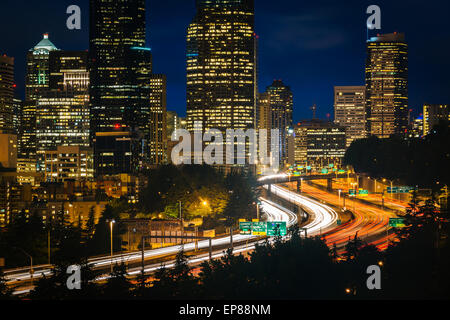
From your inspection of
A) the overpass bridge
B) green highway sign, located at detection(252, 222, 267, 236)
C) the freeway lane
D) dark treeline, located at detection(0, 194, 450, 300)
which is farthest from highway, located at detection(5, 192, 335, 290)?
the overpass bridge

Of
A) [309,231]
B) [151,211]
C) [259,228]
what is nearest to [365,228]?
[309,231]

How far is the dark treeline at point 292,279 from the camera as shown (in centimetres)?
3275

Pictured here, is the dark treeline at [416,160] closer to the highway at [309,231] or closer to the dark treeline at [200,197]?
the highway at [309,231]

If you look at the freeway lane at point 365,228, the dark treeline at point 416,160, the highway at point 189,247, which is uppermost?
the dark treeline at point 416,160

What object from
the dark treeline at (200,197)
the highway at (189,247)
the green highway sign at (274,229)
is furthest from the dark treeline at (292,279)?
the dark treeline at (200,197)

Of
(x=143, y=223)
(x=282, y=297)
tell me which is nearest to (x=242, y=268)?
(x=282, y=297)

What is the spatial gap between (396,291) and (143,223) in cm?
4334

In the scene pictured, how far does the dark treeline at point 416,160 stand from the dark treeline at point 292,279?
104 feet

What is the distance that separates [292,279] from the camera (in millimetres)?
34312

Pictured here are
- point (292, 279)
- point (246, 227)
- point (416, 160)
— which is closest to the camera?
point (292, 279)

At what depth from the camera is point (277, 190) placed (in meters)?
137

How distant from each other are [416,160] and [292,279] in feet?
162

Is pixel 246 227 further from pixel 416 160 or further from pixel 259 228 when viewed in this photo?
pixel 416 160

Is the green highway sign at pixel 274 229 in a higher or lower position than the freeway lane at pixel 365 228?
higher
